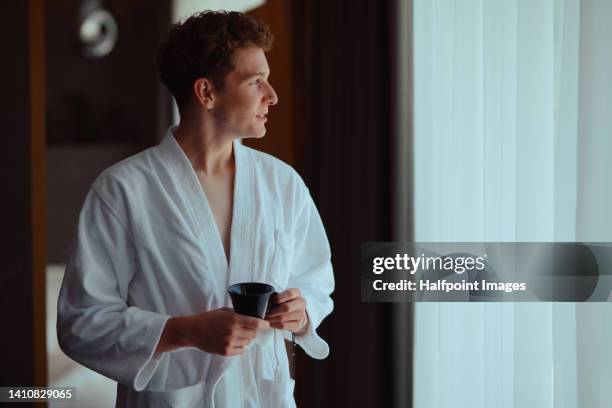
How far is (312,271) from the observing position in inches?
52.4

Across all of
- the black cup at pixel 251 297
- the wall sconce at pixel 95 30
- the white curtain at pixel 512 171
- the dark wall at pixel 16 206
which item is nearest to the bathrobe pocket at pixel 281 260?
the black cup at pixel 251 297

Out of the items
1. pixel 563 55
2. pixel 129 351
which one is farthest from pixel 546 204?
pixel 129 351

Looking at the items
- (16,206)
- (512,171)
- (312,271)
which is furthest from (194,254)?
(16,206)

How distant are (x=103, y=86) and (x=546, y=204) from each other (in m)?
3.77

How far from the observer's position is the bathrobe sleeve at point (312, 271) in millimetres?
1269

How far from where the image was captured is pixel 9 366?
2.37 m

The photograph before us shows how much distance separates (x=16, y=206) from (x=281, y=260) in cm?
151

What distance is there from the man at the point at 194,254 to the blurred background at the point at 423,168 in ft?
1.89

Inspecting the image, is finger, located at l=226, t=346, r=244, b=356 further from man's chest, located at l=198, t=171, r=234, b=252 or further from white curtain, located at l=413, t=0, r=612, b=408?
white curtain, located at l=413, t=0, r=612, b=408

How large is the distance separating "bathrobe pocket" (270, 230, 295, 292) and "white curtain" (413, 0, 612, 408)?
0.57m

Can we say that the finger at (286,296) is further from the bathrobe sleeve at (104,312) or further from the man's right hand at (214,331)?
the bathrobe sleeve at (104,312)

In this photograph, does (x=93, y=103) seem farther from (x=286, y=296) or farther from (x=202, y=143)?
(x=286, y=296)

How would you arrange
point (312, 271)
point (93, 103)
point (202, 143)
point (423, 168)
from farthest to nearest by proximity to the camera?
point (93, 103)
point (423, 168)
point (312, 271)
point (202, 143)

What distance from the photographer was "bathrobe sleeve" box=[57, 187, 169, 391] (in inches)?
42.4
